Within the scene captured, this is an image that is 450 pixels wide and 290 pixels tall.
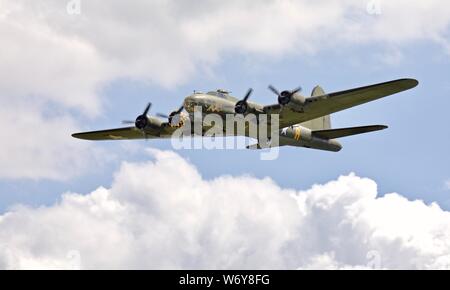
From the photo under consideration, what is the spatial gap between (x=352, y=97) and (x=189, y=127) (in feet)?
36.4

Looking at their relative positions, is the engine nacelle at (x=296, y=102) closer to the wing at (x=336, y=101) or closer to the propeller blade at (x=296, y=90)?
the propeller blade at (x=296, y=90)

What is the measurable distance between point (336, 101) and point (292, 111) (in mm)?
2841

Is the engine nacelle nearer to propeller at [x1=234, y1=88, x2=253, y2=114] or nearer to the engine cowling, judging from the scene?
the engine cowling

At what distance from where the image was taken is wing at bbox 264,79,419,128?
4191cm

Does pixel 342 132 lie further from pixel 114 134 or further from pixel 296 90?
pixel 114 134

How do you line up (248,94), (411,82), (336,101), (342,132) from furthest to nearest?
(342,132) < (248,94) < (336,101) < (411,82)

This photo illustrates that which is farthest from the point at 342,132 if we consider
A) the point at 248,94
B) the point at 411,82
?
the point at 411,82

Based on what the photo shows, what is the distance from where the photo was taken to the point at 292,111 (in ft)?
149

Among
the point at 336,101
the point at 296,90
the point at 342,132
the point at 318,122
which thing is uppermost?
the point at 318,122

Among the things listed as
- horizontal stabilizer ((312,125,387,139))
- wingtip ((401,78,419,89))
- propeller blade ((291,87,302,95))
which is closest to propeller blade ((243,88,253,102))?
propeller blade ((291,87,302,95))

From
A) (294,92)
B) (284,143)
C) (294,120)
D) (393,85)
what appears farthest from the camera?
(284,143)
